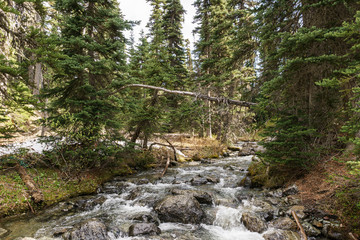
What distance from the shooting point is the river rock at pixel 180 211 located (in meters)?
6.17

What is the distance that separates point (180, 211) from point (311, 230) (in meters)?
3.90

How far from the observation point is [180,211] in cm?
627

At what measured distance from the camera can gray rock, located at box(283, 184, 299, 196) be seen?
7034 mm

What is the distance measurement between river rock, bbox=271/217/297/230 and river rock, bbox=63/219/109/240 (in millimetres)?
5111

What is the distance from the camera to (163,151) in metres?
15.1

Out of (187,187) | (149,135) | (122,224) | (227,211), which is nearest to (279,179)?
(227,211)

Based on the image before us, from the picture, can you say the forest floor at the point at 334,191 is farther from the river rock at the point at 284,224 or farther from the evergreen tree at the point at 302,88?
the river rock at the point at 284,224

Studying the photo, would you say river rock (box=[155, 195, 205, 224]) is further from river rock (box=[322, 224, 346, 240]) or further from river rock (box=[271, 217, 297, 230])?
river rock (box=[322, 224, 346, 240])

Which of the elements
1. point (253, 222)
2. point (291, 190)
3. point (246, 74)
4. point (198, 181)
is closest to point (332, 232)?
point (253, 222)

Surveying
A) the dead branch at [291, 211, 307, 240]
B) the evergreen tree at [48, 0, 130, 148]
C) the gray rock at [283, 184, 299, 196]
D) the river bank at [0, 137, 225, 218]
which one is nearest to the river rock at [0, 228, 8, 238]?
the river bank at [0, 137, 225, 218]

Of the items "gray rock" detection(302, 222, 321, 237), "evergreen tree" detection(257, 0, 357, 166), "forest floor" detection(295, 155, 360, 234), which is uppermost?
"evergreen tree" detection(257, 0, 357, 166)

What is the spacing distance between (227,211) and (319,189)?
11.0 feet

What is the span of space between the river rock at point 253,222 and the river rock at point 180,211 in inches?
55.7

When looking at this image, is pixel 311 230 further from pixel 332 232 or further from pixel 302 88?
pixel 302 88
